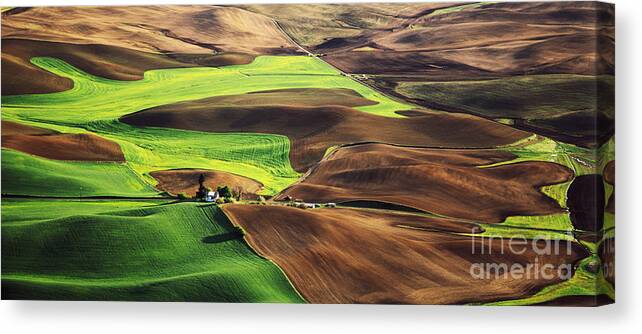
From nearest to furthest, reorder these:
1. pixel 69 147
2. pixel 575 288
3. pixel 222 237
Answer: pixel 575 288 → pixel 222 237 → pixel 69 147

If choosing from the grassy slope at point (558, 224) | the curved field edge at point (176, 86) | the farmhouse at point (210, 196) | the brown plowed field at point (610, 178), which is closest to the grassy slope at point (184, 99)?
the curved field edge at point (176, 86)

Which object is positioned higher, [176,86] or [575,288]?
[176,86]

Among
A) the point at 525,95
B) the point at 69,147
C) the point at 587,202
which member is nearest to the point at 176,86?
the point at 69,147

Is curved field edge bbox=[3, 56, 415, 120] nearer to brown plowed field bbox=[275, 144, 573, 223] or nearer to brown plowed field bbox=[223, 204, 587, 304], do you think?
brown plowed field bbox=[275, 144, 573, 223]

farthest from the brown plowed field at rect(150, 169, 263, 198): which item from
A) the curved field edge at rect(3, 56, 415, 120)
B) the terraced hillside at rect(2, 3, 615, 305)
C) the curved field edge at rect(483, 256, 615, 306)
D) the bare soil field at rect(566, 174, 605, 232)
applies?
the bare soil field at rect(566, 174, 605, 232)

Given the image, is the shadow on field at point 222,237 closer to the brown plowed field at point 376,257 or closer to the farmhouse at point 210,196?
the brown plowed field at point 376,257

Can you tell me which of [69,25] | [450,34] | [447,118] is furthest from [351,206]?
[69,25]

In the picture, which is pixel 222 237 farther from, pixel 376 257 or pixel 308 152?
pixel 376 257
